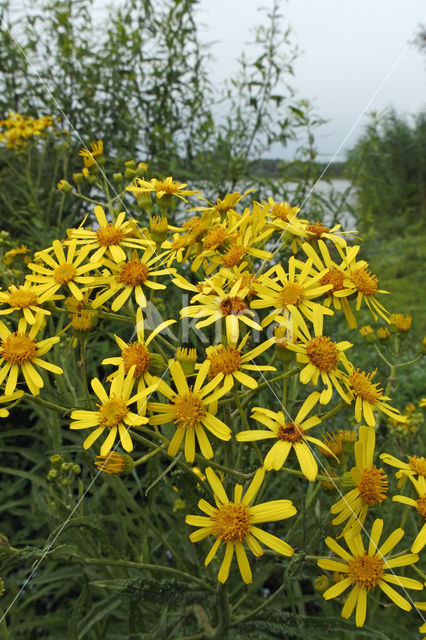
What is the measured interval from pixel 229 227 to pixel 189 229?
6.2 inches

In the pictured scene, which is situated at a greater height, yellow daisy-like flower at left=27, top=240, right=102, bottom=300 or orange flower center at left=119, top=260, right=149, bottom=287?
orange flower center at left=119, top=260, right=149, bottom=287

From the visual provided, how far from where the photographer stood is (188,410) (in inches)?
40.7

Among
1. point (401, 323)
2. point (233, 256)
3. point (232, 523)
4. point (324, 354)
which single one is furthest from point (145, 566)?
point (401, 323)

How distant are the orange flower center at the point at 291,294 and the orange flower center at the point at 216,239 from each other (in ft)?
0.84

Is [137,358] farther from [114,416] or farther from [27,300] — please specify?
[27,300]

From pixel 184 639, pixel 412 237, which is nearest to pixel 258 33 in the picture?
pixel 184 639

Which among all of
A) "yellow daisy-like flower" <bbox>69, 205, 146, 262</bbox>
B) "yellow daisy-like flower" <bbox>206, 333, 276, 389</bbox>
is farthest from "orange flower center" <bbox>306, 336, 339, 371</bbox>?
"yellow daisy-like flower" <bbox>69, 205, 146, 262</bbox>

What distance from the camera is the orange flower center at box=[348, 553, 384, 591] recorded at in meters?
1.10

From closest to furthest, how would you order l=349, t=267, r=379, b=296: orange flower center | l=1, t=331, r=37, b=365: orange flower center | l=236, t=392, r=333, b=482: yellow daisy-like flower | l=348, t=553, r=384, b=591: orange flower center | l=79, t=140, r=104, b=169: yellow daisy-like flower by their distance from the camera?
l=236, t=392, r=333, b=482: yellow daisy-like flower → l=348, t=553, r=384, b=591: orange flower center → l=1, t=331, r=37, b=365: orange flower center → l=349, t=267, r=379, b=296: orange flower center → l=79, t=140, r=104, b=169: yellow daisy-like flower

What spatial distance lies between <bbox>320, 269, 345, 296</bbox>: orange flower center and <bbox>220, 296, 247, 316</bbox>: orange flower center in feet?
0.95

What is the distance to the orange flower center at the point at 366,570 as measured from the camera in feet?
3.59

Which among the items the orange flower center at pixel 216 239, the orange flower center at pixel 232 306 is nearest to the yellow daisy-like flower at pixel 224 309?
the orange flower center at pixel 232 306

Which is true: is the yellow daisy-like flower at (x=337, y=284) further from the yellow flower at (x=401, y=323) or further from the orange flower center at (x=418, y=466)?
the yellow flower at (x=401, y=323)

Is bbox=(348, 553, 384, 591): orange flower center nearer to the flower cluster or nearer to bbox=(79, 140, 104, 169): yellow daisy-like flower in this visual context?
the flower cluster
